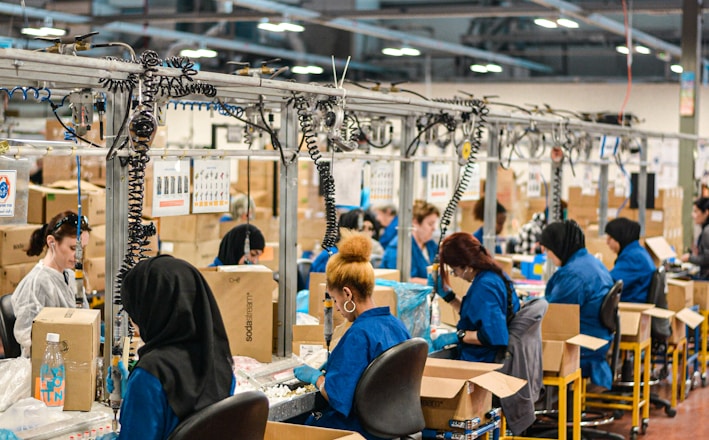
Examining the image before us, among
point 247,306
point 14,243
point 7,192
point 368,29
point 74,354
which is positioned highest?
point 368,29

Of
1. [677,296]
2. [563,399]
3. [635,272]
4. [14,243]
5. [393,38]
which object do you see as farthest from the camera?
[393,38]

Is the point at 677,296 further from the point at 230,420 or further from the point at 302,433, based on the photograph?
the point at 230,420

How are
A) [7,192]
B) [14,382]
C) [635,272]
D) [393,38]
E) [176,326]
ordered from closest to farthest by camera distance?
[176,326]
[7,192]
[14,382]
[635,272]
[393,38]

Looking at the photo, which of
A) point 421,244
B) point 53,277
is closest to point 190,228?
point 421,244

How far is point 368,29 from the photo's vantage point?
9.78m

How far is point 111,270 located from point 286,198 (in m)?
1.12

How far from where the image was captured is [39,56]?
2.55m

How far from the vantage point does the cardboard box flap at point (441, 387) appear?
12.4ft

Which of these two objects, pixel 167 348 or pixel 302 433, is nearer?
pixel 167 348

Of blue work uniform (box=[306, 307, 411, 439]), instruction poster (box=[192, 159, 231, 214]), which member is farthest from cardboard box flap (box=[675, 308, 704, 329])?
instruction poster (box=[192, 159, 231, 214])

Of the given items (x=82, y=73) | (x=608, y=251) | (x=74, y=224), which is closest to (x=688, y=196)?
(x=608, y=251)

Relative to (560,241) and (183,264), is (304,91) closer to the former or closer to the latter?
(183,264)

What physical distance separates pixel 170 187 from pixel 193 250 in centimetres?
432

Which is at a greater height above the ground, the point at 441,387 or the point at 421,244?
the point at 421,244
